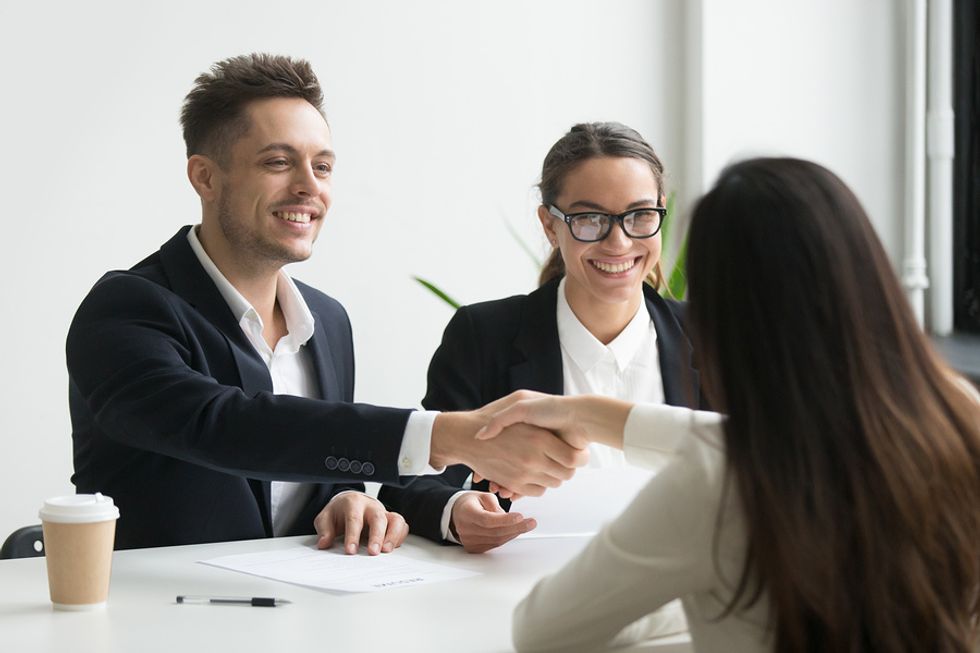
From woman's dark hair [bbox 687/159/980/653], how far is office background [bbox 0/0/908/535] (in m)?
2.86

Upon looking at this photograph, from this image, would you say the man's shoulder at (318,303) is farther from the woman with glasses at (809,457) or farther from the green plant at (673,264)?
the woman with glasses at (809,457)

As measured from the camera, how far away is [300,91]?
8.09ft

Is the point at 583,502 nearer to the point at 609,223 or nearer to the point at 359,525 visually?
the point at 359,525

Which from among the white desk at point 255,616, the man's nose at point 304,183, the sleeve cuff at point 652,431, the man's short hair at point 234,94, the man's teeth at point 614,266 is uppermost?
the man's short hair at point 234,94

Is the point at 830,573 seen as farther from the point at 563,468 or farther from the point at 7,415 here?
the point at 7,415

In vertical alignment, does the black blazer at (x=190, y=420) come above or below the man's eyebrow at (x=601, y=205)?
below

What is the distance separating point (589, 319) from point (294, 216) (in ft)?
2.16

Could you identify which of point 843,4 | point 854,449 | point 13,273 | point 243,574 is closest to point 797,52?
point 843,4

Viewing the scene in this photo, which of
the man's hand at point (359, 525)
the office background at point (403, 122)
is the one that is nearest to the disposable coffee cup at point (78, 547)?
the man's hand at point (359, 525)

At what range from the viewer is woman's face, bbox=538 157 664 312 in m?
2.42

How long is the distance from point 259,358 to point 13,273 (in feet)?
5.13

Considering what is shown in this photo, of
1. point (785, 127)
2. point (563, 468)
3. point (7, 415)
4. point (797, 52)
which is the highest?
point (797, 52)

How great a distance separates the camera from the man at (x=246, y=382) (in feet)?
6.04

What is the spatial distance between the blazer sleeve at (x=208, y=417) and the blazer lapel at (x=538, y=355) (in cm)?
60
